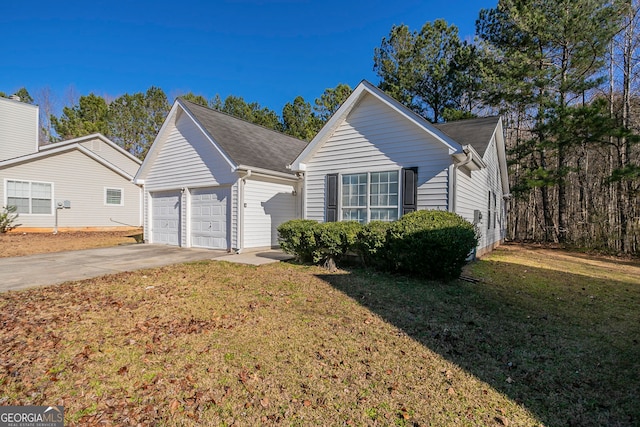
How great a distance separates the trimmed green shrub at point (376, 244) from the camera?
23.8 feet

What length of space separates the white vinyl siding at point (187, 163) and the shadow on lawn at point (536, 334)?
6.39 meters

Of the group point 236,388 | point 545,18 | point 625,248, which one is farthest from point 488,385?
point 545,18

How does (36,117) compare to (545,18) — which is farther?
(36,117)

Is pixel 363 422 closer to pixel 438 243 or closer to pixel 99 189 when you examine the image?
pixel 438 243

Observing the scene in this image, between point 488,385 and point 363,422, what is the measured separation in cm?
135

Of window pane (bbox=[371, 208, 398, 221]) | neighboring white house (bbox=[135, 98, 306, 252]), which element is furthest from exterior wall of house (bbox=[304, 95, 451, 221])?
neighboring white house (bbox=[135, 98, 306, 252])

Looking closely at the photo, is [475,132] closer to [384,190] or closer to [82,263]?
[384,190]

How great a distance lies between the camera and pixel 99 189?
62.6ft

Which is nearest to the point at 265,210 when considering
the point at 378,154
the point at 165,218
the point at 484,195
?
the point at 378,154

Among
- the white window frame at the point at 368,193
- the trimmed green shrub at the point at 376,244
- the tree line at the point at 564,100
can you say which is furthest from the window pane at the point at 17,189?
the tree line at the point at 564,100

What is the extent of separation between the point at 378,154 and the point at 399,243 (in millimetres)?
3315

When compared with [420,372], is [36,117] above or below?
above

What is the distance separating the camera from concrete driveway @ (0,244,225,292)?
660 centimetres

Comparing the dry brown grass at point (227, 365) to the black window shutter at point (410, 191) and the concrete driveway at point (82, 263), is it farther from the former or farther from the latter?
the black window shutter at point (410, 191)
